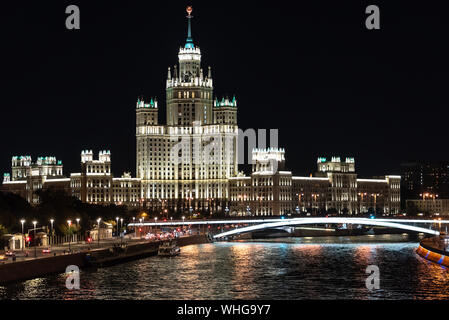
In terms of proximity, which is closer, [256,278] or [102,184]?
[256,278]

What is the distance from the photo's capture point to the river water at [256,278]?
219 ft

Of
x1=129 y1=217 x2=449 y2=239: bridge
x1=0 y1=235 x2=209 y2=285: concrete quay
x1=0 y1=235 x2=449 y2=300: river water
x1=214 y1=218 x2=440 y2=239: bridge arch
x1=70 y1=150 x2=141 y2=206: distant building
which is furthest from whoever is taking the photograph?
x1=70 y1=150 x2=141 y2=206: distant building

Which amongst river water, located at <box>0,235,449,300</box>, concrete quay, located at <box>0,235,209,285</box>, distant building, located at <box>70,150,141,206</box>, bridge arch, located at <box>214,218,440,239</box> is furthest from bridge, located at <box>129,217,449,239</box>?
distant building, located at <box>70,150,141,206</box>

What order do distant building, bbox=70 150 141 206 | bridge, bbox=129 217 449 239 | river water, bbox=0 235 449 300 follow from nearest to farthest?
1. river water, bbox=0 235 449 300
2. bridge, bbox=129 217 449 239
3. distant building, bbox=70 150 141 206

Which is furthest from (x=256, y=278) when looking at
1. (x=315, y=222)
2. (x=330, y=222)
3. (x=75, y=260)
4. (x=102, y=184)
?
(x=102, y=184)

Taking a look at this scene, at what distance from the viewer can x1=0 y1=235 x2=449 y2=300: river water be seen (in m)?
66.8

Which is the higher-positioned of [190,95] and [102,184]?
[190,95]

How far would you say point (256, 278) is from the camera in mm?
77250

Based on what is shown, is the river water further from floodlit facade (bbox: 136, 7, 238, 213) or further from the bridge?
floodlit facade (bbox: 136, 7, 238, 213)

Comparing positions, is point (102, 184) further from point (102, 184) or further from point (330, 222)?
point (330, 222)

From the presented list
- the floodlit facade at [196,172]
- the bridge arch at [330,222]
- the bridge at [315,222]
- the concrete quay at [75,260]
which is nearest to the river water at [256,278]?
the concrete quay at [75,260]

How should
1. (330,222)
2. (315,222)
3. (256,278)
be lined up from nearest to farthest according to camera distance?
(256,278)
(330,222)
(315,222)
